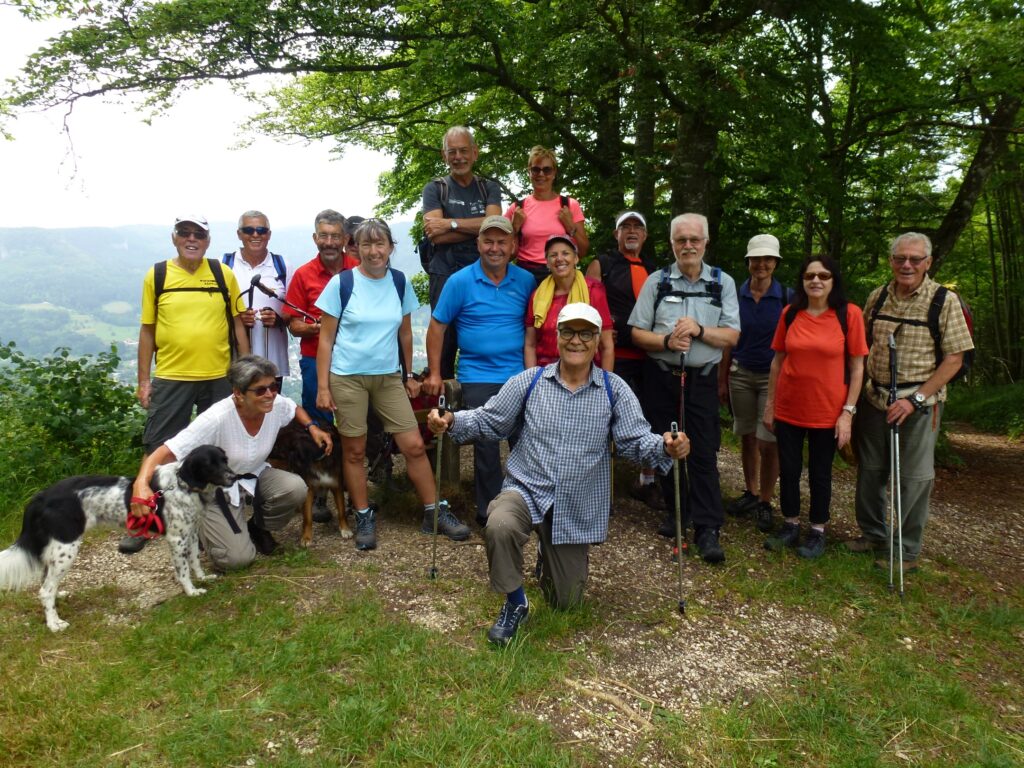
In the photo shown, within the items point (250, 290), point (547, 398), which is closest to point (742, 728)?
point (547, 398)

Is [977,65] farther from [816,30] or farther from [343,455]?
[343,455]

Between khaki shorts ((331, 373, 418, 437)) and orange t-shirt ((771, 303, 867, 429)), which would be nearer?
orange t-shirt ((771, 303, 867, 429))

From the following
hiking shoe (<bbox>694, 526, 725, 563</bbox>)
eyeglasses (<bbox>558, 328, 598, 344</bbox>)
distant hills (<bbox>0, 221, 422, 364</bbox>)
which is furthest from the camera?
distant hills (<bbox>0, 221, 422, 364</bbox>)

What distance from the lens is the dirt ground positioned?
352 cm

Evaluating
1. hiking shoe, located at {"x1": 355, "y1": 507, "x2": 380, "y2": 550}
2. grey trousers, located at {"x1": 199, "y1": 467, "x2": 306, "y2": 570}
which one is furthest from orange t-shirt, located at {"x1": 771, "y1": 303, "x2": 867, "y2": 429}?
grey trousers, located at {"x1": 199, "y1": 467, "x2": 306, "y2": 570}

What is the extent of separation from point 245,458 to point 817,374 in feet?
14.6

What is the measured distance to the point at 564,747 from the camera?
313 cm

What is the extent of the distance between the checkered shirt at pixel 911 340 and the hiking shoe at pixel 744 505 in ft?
5.48

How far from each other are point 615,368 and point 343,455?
8.41 feet

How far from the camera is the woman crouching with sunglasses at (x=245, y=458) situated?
14.4ft

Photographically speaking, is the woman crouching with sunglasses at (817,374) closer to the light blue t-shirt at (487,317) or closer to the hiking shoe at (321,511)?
the light blue t-shirt at (487,317)

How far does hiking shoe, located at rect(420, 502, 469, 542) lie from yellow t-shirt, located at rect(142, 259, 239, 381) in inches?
84.5

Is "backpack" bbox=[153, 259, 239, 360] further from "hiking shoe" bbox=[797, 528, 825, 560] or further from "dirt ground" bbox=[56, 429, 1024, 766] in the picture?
"hiking shoe" bbox=[797, 528, 825, 560]

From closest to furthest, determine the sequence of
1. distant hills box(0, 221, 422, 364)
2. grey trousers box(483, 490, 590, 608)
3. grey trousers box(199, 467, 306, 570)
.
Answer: grey trousers box(483, 490, 590, 608), grey trousers box(199, 467, 306, 570), distant hills box(0, 221, 422, 364)
